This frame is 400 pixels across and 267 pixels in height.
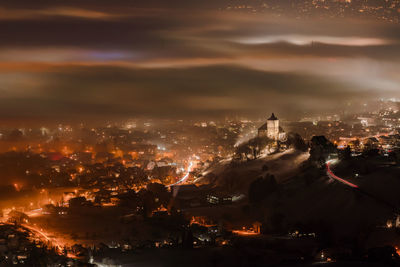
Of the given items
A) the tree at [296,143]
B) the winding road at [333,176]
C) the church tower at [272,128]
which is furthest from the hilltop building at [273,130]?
the winding road at [333,176]

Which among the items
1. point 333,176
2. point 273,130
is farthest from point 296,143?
point 333,176

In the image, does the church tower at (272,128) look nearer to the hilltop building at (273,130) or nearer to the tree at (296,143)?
the hilltop building at (273,130)

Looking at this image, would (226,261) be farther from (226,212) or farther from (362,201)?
(226,212)

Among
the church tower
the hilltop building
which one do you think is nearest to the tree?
the hilltop building

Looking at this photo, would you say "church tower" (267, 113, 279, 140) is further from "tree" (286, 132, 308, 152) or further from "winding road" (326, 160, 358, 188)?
"winding road" (326, 160, 358, 188)

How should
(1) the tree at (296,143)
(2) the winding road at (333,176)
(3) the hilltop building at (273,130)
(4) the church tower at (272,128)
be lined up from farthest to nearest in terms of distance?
(4) the church tower at (272,128) → (3) the hilltop building at (273,130) → (1) the tree at (296,143) → (2) the winding road at (333,176)

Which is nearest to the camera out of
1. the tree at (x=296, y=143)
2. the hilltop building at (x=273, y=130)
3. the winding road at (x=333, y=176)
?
the winding road at (x=333, y=176)

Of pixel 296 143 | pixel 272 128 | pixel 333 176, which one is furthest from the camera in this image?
pixel 272 128

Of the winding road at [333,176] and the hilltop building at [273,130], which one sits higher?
the hilltop building at [273,130]

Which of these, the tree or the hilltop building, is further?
the hilltop building

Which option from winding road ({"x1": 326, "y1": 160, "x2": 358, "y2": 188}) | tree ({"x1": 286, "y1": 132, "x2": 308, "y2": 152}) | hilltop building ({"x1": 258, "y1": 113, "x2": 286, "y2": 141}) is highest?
hilltop building ({"x1": 258, "y1": 113, "x2": 286, "y2": 141})

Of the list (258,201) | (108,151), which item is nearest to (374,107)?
(108,151)

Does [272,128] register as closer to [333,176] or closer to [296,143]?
[296,143]
